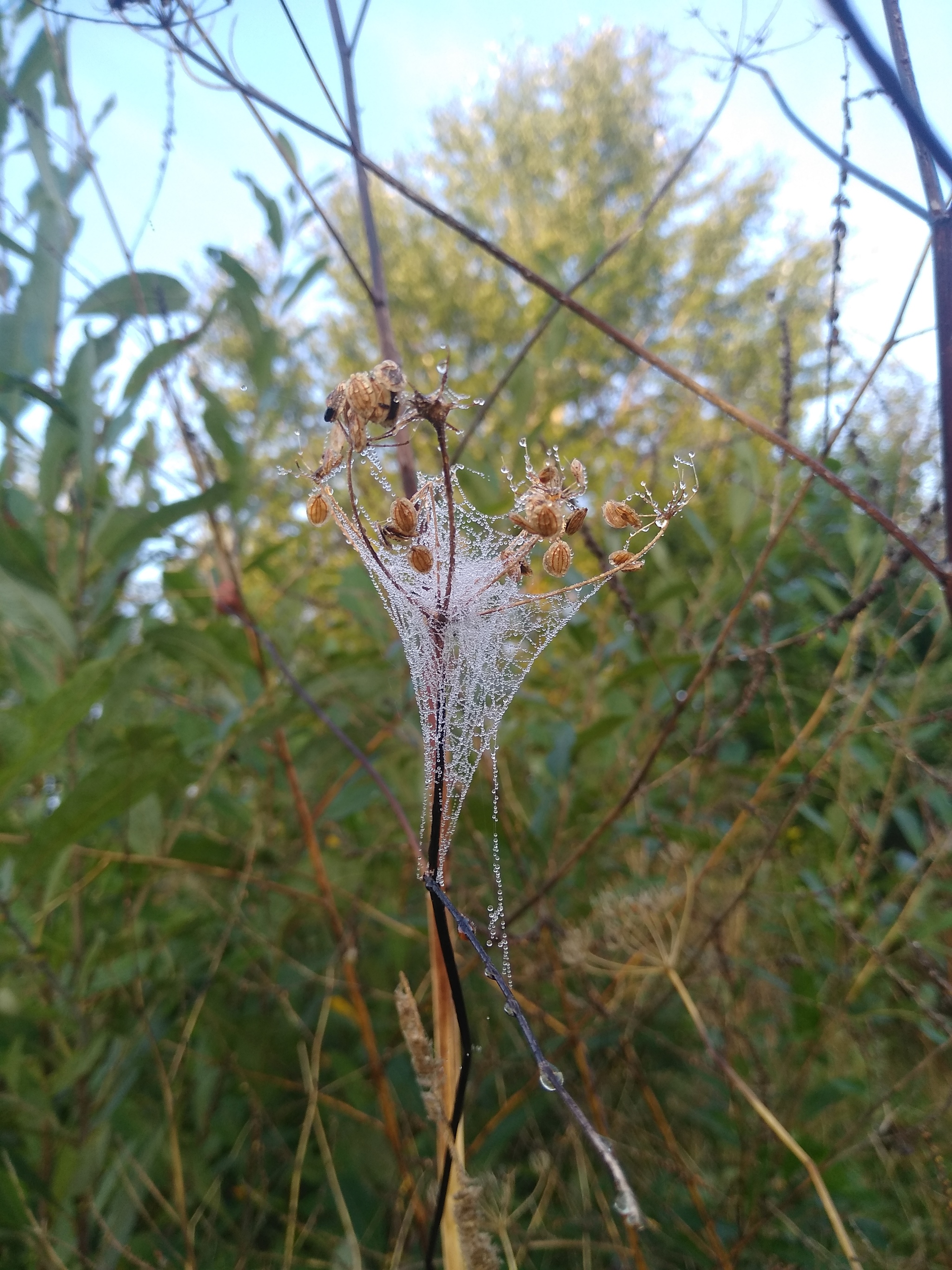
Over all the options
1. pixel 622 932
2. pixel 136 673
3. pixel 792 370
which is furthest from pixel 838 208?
pixel 136 673

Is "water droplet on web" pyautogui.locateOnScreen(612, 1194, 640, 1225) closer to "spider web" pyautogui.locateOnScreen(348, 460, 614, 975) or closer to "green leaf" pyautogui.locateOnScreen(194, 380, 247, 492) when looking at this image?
"spider web" pyautogui.locateOnScreen(348, 460, 614, 975)

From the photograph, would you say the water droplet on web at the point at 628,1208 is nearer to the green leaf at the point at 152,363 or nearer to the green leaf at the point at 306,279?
the green leaf at the point at 152,363

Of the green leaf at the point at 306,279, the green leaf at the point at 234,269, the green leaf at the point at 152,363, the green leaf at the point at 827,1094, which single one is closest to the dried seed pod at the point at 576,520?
the green leaf at the point at 152,363

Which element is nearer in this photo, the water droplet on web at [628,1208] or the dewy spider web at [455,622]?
the water droplet on web at [628,1208]

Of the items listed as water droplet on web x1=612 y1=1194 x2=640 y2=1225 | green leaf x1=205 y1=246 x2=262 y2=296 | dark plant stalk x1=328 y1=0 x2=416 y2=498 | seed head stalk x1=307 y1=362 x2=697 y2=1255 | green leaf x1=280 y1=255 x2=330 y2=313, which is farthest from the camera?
green leaf x1=280 y1=255 x2=330 y2=313

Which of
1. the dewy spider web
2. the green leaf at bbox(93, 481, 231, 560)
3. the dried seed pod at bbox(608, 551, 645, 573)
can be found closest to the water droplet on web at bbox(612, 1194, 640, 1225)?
the dewy spider web

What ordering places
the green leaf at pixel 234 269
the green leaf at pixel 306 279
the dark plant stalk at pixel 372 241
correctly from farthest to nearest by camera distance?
the green leaf at pixel 306 279 → the green leaf at pixel 234 269 → the dark plant stalk at pixel 372 241
